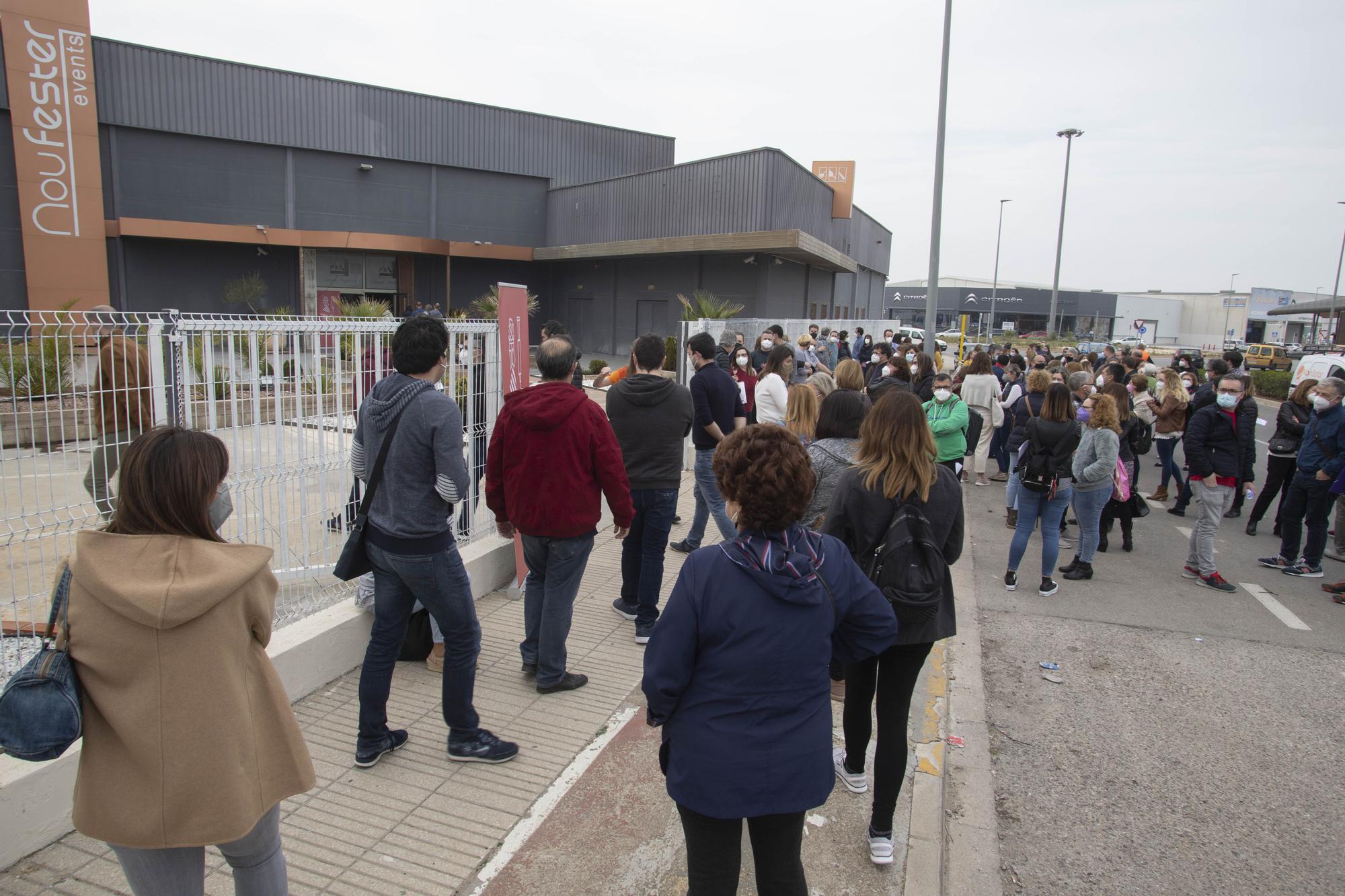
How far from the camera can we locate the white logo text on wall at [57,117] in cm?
2050

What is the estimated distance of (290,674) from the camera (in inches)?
158

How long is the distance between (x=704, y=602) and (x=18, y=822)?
265cm

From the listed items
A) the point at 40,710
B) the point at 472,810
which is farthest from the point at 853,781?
the point at 40,710

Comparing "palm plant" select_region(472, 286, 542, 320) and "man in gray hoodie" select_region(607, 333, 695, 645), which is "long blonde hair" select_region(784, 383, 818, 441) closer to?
"man in gray hoodie" select_region(607, 333, 695, 645)

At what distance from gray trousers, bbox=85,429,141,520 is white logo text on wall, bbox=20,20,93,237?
23003 mm

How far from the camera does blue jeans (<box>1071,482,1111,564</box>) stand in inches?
268

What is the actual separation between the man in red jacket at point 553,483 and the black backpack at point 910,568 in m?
1.53

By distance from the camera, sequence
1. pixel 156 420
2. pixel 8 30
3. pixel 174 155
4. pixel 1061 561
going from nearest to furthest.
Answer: pixel 156 420 < pixel 1061 561 < pixel 8 30 < pixel 174 155

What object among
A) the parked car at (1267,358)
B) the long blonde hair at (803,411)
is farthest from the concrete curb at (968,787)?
the parked car at (1267,358)

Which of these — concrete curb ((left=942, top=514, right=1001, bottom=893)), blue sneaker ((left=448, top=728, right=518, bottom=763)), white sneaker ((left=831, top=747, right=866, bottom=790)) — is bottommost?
concrete curb ((left=942, top=514, right=1001, bottom=893))

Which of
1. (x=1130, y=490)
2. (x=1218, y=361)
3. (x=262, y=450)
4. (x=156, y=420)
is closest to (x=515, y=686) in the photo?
(x=262, y=450)

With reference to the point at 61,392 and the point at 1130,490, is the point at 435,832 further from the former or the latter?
the point at 1130,490

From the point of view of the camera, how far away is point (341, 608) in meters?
4.46

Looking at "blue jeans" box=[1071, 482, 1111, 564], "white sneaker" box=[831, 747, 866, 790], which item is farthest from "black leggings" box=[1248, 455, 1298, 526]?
"white sneaker" box=[831, 747, 866, 790]
